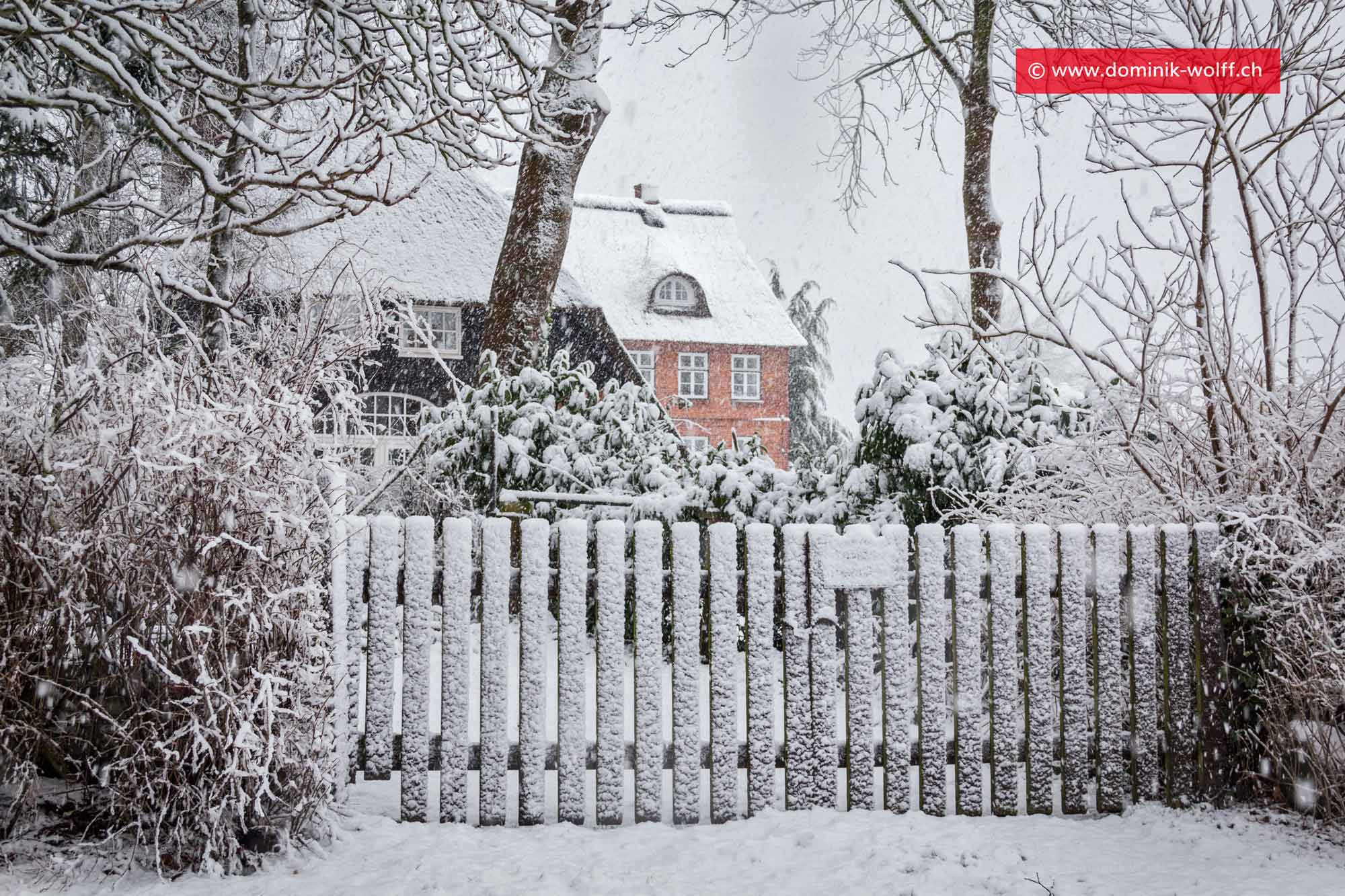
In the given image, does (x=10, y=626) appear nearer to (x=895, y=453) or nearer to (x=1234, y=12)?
(x=895, y=453)

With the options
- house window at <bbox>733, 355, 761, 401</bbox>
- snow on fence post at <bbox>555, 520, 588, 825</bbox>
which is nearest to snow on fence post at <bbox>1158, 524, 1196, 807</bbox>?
snow on fence post at <bbox>555, 520, 588, 825</bbox>

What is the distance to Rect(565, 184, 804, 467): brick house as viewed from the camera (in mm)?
28891

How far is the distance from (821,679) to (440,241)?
15949mm

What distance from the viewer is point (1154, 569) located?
423cm

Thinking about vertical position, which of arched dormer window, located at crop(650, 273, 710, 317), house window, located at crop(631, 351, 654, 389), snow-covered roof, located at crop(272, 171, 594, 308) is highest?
arched dormer window, located at crop(650, 273, 710, 317)

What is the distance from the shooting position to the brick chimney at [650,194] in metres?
32.7

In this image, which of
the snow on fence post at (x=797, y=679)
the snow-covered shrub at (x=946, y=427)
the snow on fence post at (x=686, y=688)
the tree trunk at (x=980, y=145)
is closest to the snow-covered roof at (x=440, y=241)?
the tree trunk at (x=980, y=145)

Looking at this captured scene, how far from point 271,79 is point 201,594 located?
2032 mm

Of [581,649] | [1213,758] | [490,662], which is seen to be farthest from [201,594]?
[1213,758]

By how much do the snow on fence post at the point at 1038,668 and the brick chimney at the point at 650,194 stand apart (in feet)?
97.1

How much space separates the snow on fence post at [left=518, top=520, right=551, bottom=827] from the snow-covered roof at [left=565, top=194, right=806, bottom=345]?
24411mm

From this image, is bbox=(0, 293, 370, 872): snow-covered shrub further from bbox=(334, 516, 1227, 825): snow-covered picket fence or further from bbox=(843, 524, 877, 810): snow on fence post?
bbox=(843, 524, 877, 810): snow on fence post

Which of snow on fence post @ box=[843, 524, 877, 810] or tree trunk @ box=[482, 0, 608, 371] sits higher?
tree trunk @ box=[482, 0, 608, 371]

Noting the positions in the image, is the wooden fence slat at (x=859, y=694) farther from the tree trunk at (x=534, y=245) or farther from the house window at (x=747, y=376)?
the house window at (x=747, y=376)
